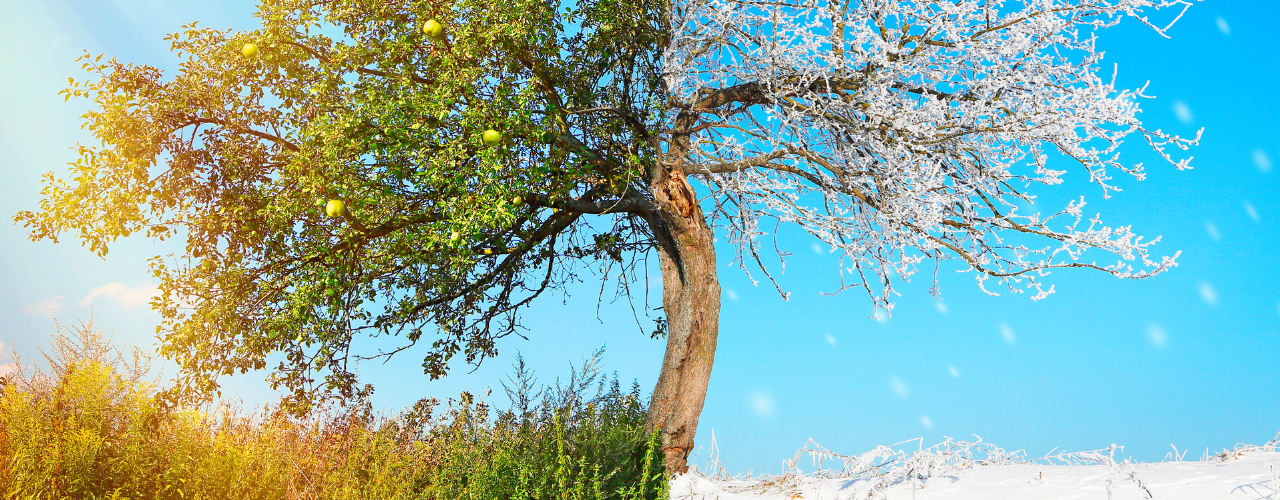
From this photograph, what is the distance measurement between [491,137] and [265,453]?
379 cm

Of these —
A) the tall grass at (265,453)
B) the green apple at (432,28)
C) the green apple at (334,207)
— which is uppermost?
the green apple at (432,28)

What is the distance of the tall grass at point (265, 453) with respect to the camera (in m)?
6.26

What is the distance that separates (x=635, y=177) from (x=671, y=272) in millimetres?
1201

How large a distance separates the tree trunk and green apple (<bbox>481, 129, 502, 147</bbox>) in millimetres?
2402

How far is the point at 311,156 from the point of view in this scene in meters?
7.16

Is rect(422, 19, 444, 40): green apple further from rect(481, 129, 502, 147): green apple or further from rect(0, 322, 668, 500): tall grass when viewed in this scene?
rect(0, 322, 668, 500): tall grass

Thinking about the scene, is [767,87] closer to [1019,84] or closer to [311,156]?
[1019,84]

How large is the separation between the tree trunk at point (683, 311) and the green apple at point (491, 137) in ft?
7.88

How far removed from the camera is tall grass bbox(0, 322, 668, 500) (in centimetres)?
626

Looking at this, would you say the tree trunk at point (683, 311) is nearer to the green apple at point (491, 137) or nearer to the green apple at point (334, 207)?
the green apple at point (491, 137)

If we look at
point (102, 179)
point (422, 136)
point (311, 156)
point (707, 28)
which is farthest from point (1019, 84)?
point (102, 179)

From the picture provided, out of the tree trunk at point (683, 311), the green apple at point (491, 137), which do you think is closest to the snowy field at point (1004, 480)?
the tree trunk at point (683, 311)

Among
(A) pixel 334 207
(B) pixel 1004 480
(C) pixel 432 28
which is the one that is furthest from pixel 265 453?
(B) pixel 1004 480

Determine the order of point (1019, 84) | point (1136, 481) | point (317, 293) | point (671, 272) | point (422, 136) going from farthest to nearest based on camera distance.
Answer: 1. point (671, 272)
2. point (1019, 84)
3. point (317, 293)
4. point (422, 136)
5. point (1136, 481)
